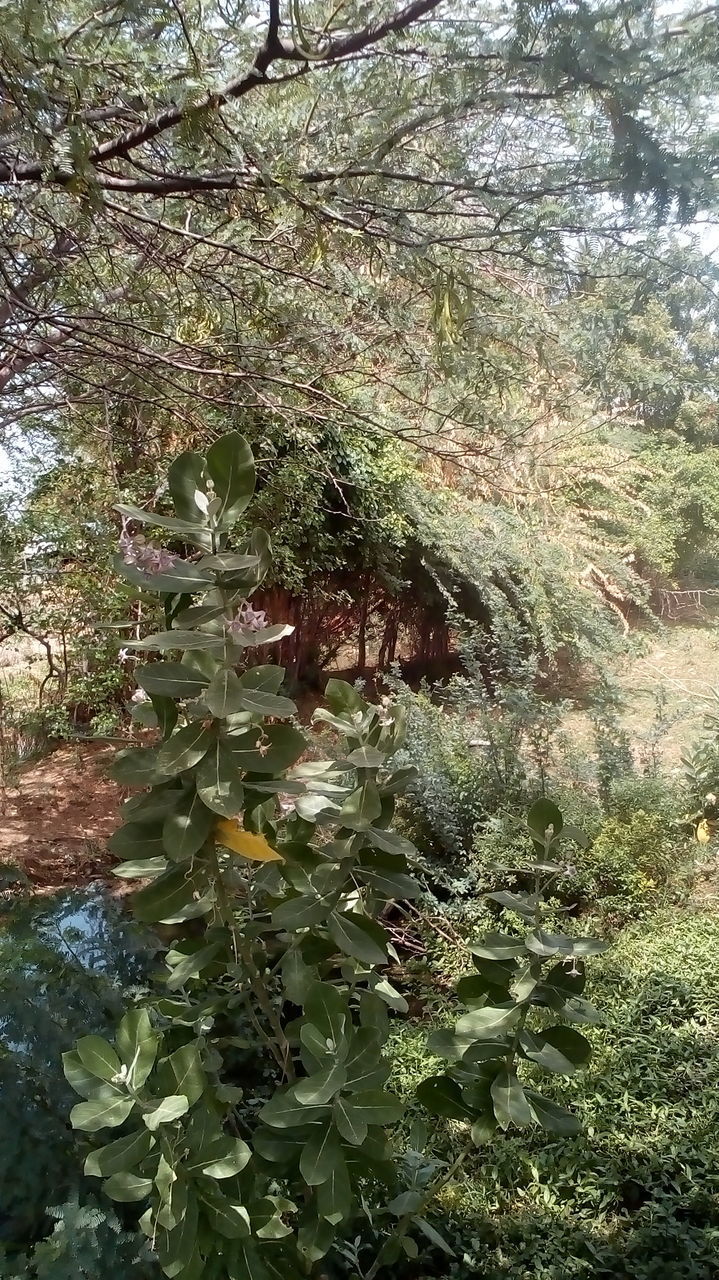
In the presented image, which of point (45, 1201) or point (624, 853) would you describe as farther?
point (624, 853)

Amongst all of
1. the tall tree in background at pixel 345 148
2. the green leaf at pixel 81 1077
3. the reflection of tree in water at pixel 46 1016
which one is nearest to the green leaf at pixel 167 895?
the green leaf at pixel 81 1077

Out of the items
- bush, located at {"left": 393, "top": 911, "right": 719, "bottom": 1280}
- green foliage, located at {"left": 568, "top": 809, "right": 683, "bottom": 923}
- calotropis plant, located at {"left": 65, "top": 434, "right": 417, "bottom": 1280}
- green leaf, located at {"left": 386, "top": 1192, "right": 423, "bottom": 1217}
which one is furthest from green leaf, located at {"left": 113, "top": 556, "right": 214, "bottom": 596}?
green foliage, located at {"left": 568, "top": 809, "right": 683, "bottom": 923}

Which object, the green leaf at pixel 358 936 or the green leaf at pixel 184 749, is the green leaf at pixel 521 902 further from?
the green leaf at pixel 184 749

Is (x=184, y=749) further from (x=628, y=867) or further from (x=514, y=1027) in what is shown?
(x=628, y=867)

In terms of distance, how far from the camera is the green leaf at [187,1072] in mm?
503

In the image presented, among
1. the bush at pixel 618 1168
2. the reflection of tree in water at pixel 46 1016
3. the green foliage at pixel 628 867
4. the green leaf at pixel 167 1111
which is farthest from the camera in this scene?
the green foliage at pixel 628 867

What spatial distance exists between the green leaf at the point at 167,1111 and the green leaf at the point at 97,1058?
0.04 metres

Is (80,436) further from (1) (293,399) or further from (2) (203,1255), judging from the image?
(2) (203,1255)

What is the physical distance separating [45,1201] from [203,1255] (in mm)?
393

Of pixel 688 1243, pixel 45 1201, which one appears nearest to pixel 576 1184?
pixel 688 1243

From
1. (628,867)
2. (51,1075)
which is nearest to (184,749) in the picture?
(51,1075)

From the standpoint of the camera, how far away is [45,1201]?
0.85m

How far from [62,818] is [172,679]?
249 cm

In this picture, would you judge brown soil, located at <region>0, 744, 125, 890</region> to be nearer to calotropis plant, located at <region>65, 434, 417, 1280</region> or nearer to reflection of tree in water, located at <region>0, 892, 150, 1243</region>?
reflection of tree in water, located at <region>0, 892, 150, 1243</region>
